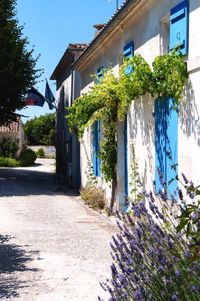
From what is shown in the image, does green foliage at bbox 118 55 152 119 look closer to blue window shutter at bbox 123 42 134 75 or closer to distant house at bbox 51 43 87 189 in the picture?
blue window shutter at bbox 123 42 134 75

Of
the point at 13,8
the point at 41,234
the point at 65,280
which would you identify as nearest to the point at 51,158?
the point at 13,8

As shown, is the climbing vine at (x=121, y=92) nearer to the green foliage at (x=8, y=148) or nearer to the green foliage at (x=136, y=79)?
the green foliage at (x=136, y=79)

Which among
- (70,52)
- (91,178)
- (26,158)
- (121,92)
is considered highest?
(70,52)

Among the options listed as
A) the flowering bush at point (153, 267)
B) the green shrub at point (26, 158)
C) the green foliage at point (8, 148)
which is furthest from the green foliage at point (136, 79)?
the green foliage at point (8, 148)

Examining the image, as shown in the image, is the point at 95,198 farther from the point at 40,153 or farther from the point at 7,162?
the point at 40,153

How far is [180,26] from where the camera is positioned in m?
7.49

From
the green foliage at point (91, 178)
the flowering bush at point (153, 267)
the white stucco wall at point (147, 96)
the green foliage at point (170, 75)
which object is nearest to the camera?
the flowering bush at point (153, 267)

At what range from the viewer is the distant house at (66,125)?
736 inches

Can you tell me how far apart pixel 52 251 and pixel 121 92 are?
3.68 m

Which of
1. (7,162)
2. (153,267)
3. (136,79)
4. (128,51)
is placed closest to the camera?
(153,267)

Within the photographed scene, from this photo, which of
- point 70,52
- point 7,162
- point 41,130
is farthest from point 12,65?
point 41,130

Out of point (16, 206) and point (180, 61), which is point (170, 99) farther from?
point (16, 206)

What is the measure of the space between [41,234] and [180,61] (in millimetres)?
4040

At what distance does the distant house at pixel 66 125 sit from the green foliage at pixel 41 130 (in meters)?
30.6
